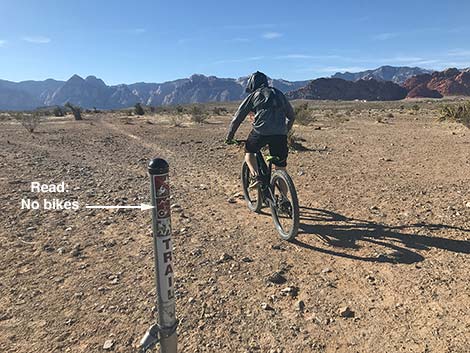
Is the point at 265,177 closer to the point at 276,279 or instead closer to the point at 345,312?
the point at 276,279

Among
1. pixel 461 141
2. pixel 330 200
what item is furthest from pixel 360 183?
pixel 461 141

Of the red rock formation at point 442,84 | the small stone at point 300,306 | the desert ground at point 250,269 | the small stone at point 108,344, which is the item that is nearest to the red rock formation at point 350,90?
the red rock formation at point 442,84

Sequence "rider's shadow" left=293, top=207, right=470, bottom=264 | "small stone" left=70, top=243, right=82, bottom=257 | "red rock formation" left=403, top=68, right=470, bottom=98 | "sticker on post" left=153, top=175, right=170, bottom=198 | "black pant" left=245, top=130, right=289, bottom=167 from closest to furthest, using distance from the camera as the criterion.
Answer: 1. "sticker on post" left=153, top=175, right=170, bottom=198
2. "rider's shadow" left=293, top=207, right=470, bottom=264
3. "small stone" left=70, top=243, right=82, bottom=257
4. "black pant" left=245, top=130, right=289, bottom=167
5. "red rock formation" left=403, top=68, right=470, bottom=98

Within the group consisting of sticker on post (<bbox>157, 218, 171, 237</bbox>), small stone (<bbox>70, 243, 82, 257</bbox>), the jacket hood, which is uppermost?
the jacket hood

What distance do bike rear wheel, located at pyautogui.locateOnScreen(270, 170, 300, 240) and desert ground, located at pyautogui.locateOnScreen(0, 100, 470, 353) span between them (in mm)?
192

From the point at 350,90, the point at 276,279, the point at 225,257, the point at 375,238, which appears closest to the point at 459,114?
the point at 375,238

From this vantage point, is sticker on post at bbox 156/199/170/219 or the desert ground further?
the desert ground

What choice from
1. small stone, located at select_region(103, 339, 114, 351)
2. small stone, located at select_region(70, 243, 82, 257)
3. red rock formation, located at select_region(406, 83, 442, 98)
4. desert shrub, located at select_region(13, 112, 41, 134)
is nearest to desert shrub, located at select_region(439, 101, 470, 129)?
small stone, located at select_region(70, 243, 82, 257)

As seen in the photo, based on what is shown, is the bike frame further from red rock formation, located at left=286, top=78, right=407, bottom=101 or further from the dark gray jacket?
red rock formation, located at left=286, top=78, right=407, bottom=101

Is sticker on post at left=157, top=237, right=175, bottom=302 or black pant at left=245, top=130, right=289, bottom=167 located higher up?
black pant at left=245, top=130, right=289, bottom=167

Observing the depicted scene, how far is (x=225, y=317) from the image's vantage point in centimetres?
335

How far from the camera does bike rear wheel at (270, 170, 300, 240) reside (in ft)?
15.7

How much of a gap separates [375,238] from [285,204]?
125 centimetres

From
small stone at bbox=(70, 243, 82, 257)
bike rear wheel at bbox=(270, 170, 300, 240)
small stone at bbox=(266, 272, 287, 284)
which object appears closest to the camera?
small stone at bbox=(266, 272, 287, 284)
